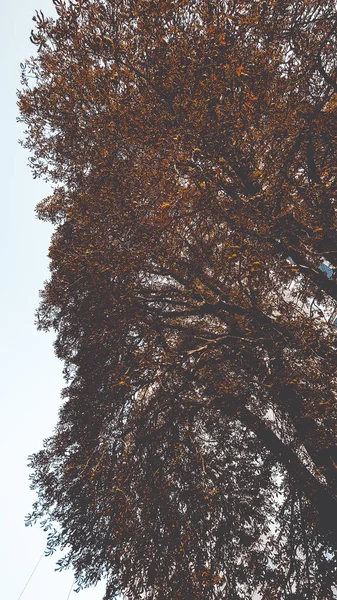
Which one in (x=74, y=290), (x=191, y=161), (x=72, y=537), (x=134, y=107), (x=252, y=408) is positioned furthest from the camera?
(x=252, y=408)

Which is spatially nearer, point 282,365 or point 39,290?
point 282,365

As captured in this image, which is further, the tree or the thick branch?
the thick branch

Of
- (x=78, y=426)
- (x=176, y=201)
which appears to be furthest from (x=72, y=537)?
(x=176, y=201)

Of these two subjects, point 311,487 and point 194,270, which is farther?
point 194,270

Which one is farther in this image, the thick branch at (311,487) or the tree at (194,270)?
the thick branch at (311,487)

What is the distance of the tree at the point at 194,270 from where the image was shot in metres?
4.86

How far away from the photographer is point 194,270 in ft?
20.6

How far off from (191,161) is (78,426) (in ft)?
17.7

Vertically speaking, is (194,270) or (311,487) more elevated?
(194,270)

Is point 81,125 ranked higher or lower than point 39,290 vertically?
higher

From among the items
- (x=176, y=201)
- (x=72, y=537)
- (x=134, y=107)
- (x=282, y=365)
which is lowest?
(x=72, y=537)

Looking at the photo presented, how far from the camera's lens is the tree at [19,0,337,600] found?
4.86m

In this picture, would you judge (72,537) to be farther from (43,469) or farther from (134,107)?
(134,107)

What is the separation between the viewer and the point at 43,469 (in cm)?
696
